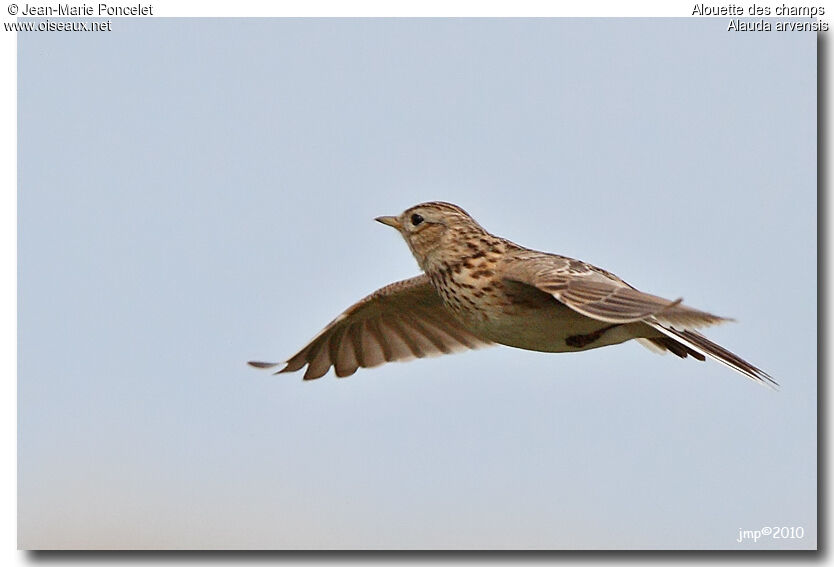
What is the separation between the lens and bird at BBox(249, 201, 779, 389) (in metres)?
4.69

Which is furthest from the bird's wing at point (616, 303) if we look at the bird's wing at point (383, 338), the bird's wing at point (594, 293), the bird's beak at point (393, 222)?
the bird's wing at point (383, 338)

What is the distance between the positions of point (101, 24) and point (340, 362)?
2.58 m

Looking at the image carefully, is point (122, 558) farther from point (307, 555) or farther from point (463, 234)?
point (463, 234)

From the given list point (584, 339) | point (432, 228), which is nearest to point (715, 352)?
point (584, 339)

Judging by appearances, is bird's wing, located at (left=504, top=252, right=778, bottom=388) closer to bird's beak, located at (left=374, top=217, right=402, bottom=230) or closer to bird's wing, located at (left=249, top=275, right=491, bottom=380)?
bird's beak, located at (left=374, top=217, right=402, bottom=230)

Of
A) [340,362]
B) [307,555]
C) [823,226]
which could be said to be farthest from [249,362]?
[823,226]

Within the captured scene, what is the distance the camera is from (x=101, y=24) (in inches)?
271

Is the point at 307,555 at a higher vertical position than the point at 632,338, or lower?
lower

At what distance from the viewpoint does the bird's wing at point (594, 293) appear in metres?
4.35

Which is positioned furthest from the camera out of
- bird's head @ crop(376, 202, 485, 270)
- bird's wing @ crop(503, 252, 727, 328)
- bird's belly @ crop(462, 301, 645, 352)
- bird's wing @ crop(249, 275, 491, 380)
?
bird's wing @ crop(249, 275, 491, 380)

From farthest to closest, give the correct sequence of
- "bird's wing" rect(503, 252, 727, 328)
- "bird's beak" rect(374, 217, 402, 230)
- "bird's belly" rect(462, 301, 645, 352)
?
"bird's beak" rect(374, 217, 402, 230), "bird's belly" rect(462, 301, 645, 352), "bird's wing" rect(503, 252, 727, 328)

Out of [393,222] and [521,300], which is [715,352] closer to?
[521,300]

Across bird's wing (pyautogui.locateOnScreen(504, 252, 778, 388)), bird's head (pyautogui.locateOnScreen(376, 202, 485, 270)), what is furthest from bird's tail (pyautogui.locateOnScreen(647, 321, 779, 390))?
bird's head (pyautogui.locateOnScreen(376, 202, 485, 270))

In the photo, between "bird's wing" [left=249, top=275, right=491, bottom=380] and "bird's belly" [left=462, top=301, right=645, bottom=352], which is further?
"bird's wing" [left=249, top=275, right=491, bottom=380]
